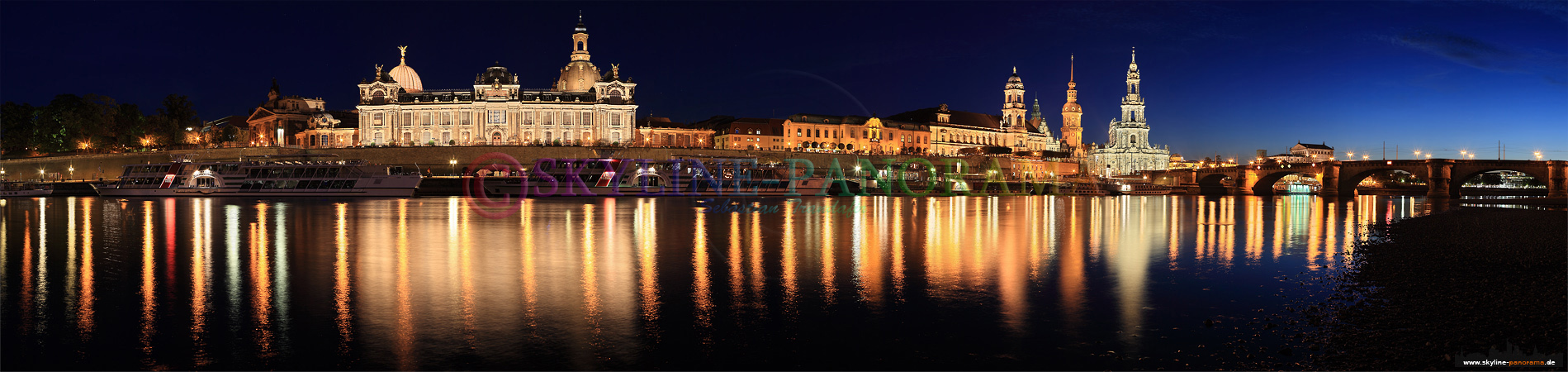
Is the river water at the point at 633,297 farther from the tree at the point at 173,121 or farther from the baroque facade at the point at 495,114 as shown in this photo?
the tree at the point at 173,121

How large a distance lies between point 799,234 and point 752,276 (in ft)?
34.1

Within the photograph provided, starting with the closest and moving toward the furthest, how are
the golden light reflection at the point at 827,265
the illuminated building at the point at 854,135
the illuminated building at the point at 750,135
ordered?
the golden light reflection at the point at 827,265 < the illuminated building at the point at 750,135 < the illuminated building at the point at 854,135

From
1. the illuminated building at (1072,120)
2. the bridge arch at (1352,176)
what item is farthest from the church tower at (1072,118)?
the bridge arch at (1352,176)

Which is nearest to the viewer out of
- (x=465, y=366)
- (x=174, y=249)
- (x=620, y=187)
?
(x=465, y=366)

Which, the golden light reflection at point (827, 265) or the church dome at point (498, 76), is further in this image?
the church dome at point (498, 76)

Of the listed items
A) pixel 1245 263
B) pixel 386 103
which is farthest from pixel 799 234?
pixel 386 103

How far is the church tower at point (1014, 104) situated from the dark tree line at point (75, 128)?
133807 mm

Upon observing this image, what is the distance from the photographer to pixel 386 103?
10944cm

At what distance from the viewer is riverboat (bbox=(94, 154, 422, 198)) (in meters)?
67.8

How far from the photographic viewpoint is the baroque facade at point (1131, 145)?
545 feet

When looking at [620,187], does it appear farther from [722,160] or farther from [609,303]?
[609,303]

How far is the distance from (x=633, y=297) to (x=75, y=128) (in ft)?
397

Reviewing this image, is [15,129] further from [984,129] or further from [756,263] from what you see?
[984,129]

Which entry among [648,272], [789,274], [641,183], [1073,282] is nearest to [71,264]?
[648,272]
